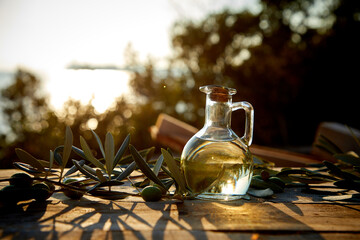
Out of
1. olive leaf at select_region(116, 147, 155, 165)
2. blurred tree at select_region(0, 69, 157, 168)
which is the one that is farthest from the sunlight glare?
olive leaf at select_region(116, 147, 155, 165)

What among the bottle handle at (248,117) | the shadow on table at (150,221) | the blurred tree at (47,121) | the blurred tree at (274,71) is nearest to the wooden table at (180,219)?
the shadow on table at (150,221)

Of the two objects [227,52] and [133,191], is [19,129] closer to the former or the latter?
[133,191]

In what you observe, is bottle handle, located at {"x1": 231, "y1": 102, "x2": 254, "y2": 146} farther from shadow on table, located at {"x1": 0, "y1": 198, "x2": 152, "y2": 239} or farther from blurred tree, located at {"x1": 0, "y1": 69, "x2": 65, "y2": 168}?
blurred tree, located at {"x1": 0, "y1": 69, "x2": 65, "y2": 168}

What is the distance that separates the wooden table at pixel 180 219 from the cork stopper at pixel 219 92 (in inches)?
9.6

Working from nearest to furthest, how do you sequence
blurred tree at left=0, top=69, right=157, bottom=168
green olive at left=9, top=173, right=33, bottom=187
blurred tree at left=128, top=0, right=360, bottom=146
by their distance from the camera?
1. green olive at left=9, top=173, right=33, bottom=187
2. blurred tree at left=0, top=69, right=157, bottom=168
3. blurred tree at left=128, top=0, right=360, bottom=146

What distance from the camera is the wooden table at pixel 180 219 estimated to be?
1.51 feet

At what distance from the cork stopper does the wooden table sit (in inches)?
9.6

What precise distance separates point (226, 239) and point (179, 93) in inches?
277

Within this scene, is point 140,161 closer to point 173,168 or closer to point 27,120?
point 173,168

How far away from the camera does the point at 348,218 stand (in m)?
0.58

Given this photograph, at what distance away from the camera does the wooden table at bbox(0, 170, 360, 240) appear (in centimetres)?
46

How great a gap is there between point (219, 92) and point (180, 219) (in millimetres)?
334

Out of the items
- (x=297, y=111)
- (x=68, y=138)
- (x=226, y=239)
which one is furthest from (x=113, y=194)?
(x=297, y=111)

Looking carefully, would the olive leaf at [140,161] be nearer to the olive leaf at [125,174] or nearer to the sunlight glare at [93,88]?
the olive leaf at [125,174]
